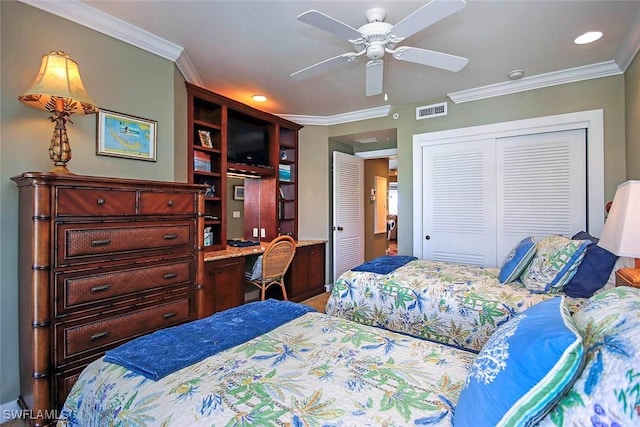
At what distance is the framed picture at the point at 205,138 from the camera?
3.44 m

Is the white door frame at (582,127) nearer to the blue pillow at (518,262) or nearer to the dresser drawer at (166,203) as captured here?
the blue pillow at (518,262)

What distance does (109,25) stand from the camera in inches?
87.5

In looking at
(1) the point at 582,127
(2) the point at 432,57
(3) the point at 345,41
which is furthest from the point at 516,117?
(3) the point at 345,41

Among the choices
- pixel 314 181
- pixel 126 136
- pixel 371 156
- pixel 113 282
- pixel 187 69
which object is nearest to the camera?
pixel 113 282

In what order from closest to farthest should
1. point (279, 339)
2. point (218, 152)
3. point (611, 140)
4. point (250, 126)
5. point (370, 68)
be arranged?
point (279, 339), point (370, 68), point (611, 140), point (218, 152), point (250, 126)

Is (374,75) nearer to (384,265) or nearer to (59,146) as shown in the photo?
(384,265)

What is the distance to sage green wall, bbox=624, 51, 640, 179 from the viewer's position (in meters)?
2.57

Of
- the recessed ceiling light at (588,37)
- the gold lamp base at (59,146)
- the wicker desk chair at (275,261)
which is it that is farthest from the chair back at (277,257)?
the recessed ceiling light at (588,37)

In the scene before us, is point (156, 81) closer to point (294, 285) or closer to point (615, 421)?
point (294, 285)

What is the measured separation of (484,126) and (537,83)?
0.62 metres

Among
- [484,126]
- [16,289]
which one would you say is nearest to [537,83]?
[484,126]

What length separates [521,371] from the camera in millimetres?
724

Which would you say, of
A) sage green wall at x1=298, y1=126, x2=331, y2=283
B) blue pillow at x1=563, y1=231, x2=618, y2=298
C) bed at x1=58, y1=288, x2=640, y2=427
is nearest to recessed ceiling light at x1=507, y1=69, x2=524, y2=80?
blue pillow at x1=563, y1=231, x2=618, y2=298

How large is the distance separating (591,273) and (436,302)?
3.12 ft
